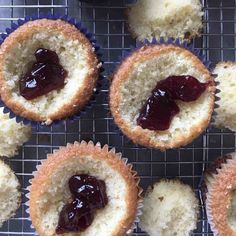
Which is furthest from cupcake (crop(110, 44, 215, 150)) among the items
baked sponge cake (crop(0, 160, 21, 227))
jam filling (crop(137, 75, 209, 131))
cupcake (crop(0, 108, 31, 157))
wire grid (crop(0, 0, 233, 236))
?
baked sponge cake (crop(0, 160, 21, 227))

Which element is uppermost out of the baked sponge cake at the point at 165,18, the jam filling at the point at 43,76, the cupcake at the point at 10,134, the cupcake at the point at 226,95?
the baked sponge cake at the point at 165,18

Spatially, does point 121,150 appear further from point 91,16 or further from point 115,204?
point 91,16

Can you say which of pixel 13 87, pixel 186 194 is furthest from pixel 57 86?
pixel 186 194

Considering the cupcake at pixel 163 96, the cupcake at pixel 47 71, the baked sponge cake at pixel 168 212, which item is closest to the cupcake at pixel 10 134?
the cupcake at pixel 47 71

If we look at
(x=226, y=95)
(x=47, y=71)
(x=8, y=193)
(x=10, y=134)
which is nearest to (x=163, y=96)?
(x=226, y=95)

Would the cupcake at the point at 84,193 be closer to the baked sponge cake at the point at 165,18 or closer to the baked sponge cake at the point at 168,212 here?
the baked sponge cake at the point at 168,212

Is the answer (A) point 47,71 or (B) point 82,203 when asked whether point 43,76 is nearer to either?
(A) point 47,71

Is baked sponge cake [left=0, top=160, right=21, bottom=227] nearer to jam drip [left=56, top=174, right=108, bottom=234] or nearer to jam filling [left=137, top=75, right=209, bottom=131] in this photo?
jam drip [left=56, top=174, right=108, bottom=234]
